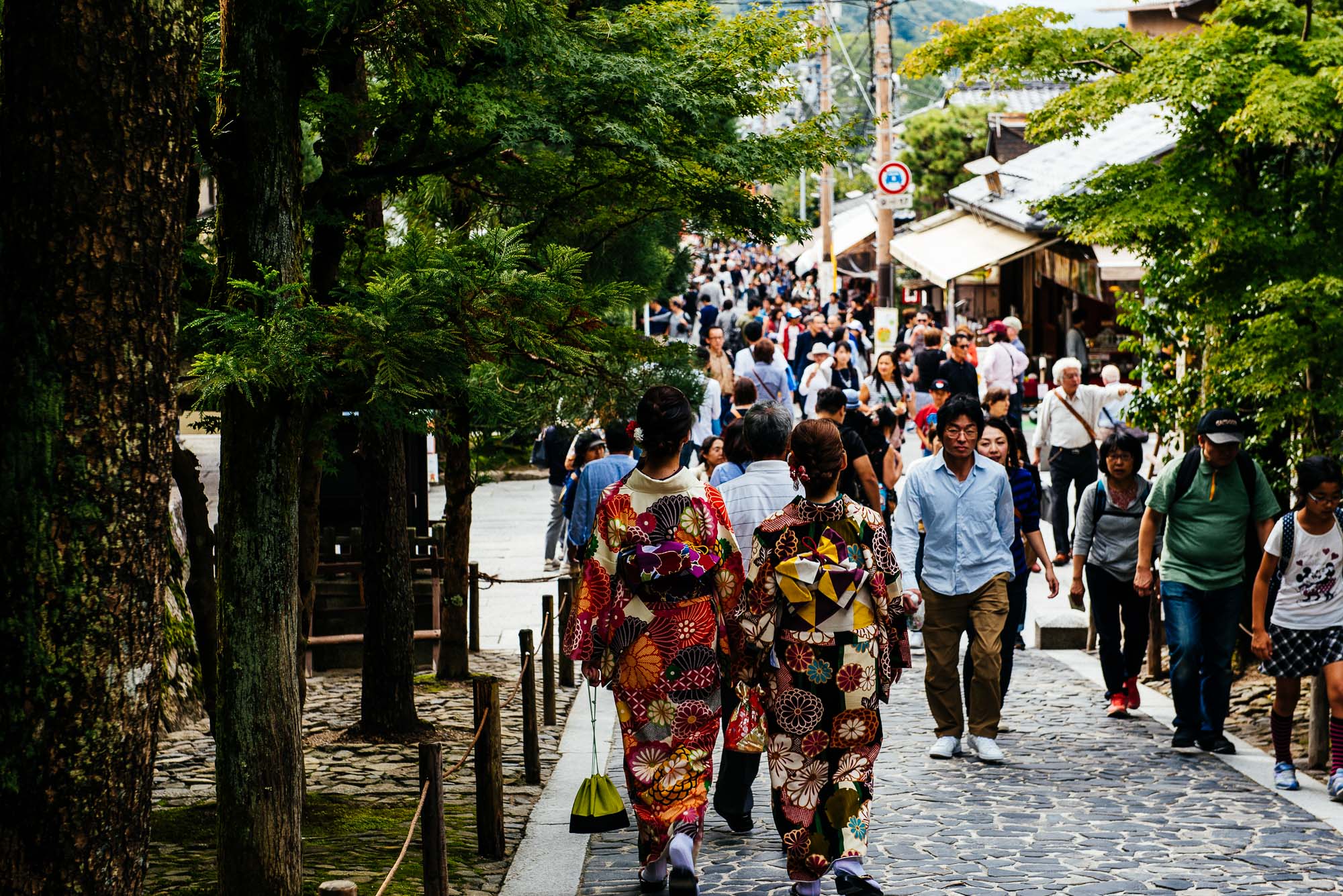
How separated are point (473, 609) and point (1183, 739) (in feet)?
18.5

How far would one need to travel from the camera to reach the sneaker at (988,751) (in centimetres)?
819

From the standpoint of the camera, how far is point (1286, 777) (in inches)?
301

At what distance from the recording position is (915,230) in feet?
94.1

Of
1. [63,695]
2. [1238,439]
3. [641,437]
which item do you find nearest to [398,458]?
[641,437]

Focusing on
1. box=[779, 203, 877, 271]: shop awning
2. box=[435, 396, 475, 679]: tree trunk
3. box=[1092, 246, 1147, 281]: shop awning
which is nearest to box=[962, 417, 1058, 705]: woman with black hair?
box=[435, 396, 475, 679]: tree trunk

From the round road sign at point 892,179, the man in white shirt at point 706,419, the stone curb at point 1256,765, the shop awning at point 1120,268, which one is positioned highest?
the round road sign at point 892,179

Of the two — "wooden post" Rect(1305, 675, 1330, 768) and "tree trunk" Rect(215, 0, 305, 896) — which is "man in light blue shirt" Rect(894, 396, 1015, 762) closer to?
"wooden post" Rect(1305, 675, 1330, 768)

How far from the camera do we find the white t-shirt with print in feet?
24.7

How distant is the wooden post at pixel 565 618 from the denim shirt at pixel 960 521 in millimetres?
3130

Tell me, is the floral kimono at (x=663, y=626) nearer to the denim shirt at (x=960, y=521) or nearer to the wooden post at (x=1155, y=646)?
the denim shirt at (x=960, y=521)

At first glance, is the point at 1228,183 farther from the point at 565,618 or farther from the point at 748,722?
the point at 565,618

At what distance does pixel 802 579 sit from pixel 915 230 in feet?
77.4

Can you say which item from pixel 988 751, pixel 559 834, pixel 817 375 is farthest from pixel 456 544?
pixel 817 375

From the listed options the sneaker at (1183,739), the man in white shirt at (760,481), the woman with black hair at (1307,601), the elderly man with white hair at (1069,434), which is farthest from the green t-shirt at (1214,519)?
the elderly man with white hair at (1069,434)
